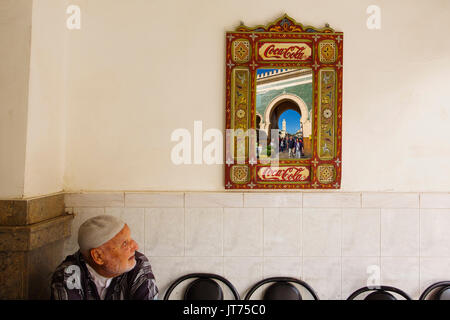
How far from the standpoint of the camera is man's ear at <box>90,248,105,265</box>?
5.18 feet

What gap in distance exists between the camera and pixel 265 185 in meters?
2.26

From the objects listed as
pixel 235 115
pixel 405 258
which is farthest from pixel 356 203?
pixel 235 115

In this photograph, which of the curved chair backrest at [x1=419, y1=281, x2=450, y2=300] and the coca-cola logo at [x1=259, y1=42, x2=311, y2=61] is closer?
the curved chair backrest at [x1=419, y1=281, x2=450, y2=300]

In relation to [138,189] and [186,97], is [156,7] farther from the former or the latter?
[138,189]

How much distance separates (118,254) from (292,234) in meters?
1.15

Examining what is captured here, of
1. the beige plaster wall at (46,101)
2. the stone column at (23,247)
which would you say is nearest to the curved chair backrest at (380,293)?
the stone column at (23,247)

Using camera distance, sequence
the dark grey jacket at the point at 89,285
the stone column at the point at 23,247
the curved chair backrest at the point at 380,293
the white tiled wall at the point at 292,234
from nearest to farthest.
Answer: the dark grey jacket at the point at 89,285 → the stone column at the point at 23,247 → the curved chair backrest at the point at 380,293 → the white tiled wall at the point at 292,234

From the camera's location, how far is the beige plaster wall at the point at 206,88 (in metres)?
2.24

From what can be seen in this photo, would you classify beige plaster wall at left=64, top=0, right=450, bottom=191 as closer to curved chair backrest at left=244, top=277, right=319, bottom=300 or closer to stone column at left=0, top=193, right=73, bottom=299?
stone column at left=0, top=193, right=73, bottom=299

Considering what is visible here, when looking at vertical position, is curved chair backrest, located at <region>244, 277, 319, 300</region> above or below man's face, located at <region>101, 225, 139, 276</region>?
below

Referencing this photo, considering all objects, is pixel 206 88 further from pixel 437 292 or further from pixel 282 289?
pixel 437 292

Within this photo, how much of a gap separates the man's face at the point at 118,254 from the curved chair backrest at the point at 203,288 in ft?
1.97

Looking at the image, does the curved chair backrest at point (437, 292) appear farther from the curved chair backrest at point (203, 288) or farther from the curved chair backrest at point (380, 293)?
the curved chair backrest at point (203, 288)

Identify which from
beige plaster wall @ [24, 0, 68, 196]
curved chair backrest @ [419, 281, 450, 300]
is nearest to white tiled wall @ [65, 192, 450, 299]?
curved chair backrest @ [419, 281, 450, 300]
